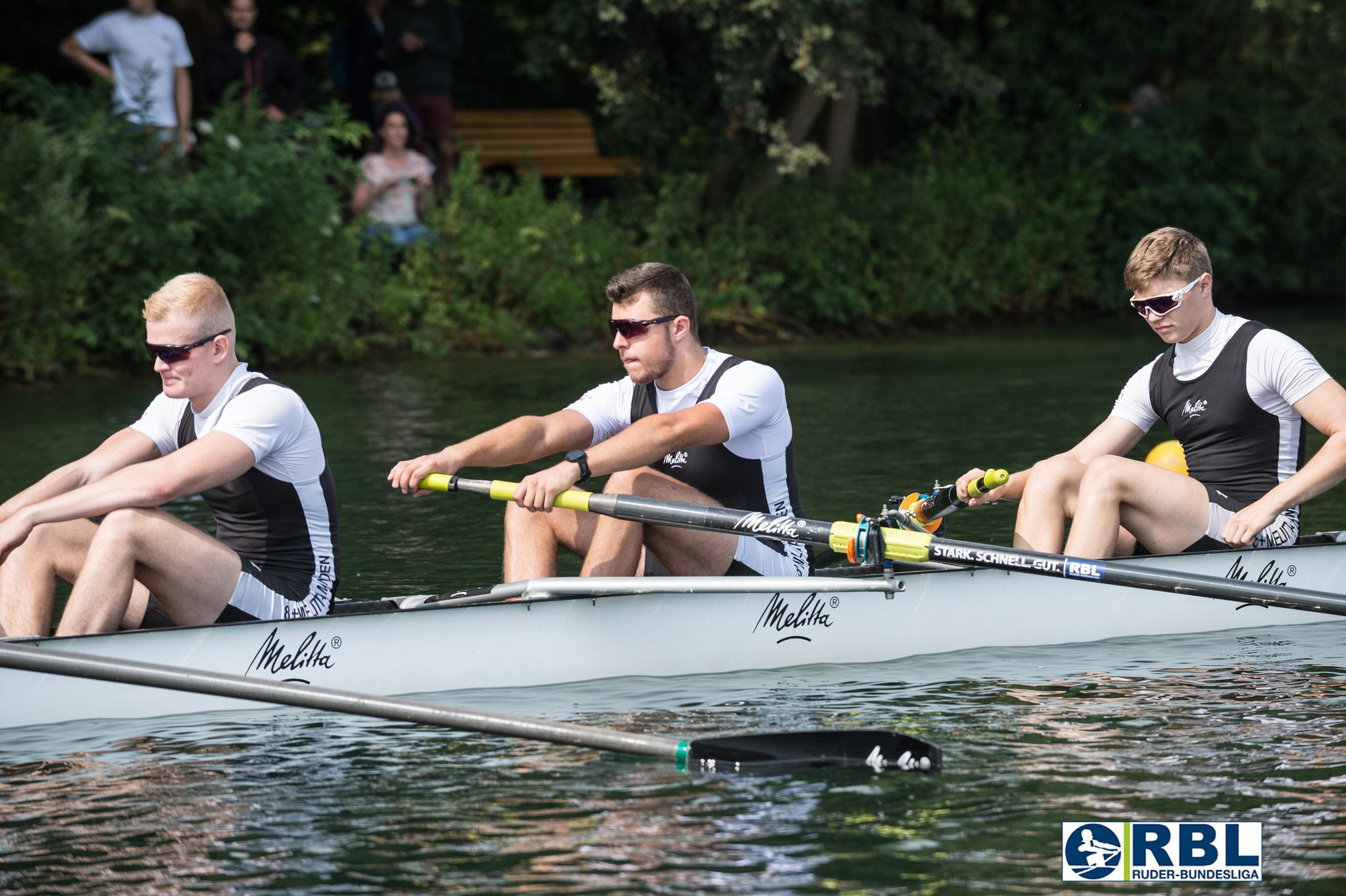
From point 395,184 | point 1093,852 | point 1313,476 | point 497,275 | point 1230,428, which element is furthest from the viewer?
point 497,275

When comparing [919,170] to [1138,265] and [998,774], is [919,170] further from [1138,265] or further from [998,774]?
[998,774]

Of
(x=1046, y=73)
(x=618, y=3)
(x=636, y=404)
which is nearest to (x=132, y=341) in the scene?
(x=618, y=3)

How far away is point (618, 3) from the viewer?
1962 cm

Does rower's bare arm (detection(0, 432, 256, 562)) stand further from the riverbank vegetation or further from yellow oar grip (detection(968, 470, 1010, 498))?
the riverbank vegetation

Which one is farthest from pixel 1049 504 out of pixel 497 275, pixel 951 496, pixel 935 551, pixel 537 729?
pixel 497 275

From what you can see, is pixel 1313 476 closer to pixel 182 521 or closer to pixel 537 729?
pixel 537 729

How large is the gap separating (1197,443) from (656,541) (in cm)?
225

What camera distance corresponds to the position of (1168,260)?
6562mm

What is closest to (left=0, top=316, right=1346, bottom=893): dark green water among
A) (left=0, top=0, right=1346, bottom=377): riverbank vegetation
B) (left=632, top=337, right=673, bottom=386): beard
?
(left=632, top=337, right=673, bottom=386): beard

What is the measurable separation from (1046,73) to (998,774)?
74.8ft

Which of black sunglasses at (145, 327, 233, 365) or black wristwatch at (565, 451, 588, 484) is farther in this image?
black wristwatch at (565, 451, 588, 484)

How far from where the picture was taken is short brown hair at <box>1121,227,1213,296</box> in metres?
6.56

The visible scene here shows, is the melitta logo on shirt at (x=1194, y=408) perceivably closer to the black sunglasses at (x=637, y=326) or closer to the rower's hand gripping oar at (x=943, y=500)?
the rower's hand gripping oar at (x=943, y=500)

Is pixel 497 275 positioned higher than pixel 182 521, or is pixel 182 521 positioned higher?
pixel 497 275
